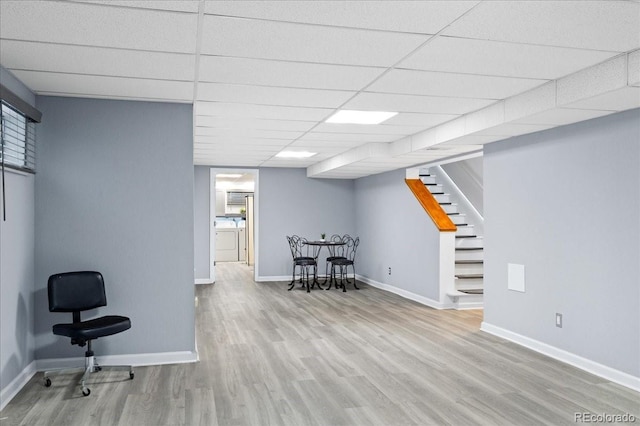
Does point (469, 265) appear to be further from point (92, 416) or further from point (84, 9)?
point (84, 9)

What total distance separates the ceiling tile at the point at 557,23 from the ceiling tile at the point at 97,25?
55.1 inches

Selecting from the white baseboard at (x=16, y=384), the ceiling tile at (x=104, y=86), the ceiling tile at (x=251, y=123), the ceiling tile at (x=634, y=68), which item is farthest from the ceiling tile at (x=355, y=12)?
the white baseboard at (x=16, y=384)

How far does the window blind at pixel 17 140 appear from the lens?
3.42m

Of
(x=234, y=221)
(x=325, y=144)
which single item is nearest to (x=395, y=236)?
(x=325, y=144)

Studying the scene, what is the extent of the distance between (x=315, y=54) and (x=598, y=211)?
2.60 metres

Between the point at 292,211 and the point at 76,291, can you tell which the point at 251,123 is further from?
the point at 292,211

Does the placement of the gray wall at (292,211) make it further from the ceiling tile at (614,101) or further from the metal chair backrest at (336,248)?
the ceiling tile at (614,101)

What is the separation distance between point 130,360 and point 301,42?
116 inches

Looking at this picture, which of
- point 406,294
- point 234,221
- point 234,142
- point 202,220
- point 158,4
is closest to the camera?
point 158,4

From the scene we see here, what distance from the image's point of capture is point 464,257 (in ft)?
25.5

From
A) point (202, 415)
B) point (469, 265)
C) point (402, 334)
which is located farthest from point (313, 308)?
point (202, 415)

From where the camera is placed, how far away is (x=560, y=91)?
3625mm

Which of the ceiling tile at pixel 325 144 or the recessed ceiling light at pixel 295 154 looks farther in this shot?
the recessed ceiling light at pixel 295 154

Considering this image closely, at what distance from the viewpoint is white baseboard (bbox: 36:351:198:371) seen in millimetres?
4051
